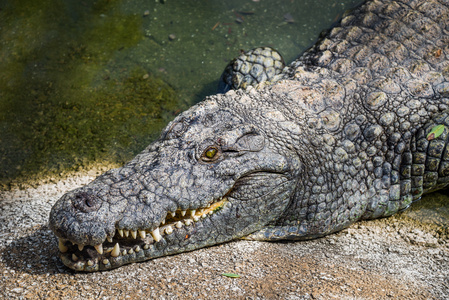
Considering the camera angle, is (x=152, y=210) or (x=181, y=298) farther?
(x=152, y=210)

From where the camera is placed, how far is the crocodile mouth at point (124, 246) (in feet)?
9.61

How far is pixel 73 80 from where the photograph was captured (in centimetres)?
546

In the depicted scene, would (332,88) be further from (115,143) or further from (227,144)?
(115,143)

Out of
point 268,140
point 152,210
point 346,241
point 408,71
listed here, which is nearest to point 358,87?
point 408,71

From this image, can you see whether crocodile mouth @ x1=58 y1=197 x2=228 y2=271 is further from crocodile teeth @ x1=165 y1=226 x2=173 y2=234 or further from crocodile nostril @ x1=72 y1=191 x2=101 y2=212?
crocodile nostril @ x1=72 y1=191 x2=101 y2=212

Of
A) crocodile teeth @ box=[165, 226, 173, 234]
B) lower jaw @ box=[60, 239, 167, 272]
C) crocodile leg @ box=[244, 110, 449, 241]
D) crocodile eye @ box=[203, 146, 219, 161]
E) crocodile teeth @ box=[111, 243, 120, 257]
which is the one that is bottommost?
lower jaw @ box=[60, 239, 167, 272]

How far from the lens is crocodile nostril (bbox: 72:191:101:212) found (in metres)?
2.81

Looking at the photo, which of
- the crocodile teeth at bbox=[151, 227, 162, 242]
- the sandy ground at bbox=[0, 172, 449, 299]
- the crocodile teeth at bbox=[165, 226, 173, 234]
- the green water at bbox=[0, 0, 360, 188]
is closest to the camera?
the sandy ground at bbox=[0, 172, 449, 299]

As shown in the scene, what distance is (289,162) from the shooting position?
344cm

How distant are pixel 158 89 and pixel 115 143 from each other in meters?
1.03

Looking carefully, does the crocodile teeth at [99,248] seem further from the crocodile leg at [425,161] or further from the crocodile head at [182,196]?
the crocodile leg at [425,161]

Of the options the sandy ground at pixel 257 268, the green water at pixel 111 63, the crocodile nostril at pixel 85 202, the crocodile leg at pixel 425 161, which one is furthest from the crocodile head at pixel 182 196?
the green water at pixel 111 63

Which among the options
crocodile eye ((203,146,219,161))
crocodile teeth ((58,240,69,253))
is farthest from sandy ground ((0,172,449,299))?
crocodile eye ((203,146,219,161))

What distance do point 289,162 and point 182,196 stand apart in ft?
3.08
